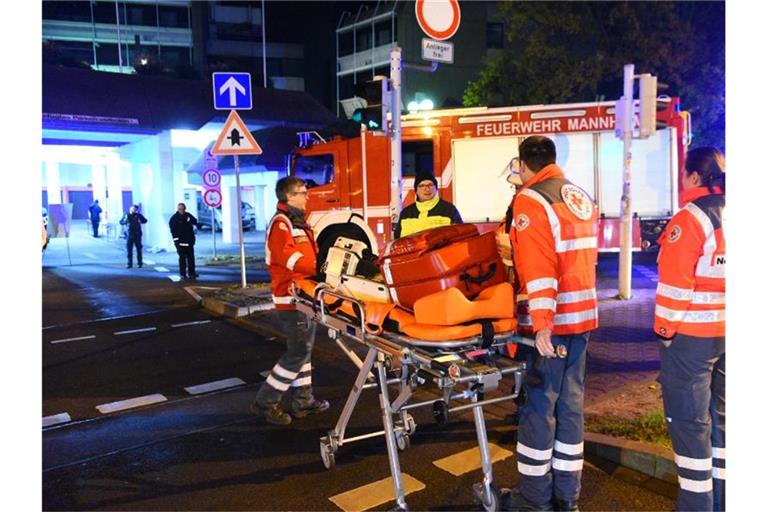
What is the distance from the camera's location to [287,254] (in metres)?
4.79

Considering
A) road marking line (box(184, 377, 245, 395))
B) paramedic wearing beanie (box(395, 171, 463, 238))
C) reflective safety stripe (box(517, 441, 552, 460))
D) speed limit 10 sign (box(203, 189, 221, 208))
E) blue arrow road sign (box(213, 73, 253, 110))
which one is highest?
blue arrow road sign (box(213, 73, 253, 110))

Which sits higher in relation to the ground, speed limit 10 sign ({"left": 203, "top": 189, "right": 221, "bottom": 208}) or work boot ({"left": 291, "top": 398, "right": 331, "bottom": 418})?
speed limit 10 sign ({"left": 203, "top": 189, "right": 221, "bottom": 208})

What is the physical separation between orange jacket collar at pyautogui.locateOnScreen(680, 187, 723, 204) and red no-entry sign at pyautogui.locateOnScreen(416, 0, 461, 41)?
162 inches

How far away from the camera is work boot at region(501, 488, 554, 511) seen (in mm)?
3366

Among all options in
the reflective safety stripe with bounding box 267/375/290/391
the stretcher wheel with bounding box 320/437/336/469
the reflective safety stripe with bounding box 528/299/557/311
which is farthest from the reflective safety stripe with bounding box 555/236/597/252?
the reflective safety stripe with bounding box 267/375/290/391

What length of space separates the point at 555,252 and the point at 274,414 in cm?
282

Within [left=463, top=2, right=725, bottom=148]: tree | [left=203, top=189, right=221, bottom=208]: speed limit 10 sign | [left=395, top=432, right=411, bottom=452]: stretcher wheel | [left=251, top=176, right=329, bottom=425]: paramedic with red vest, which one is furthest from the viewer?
[left=463, top=2, right=725, bottom=148]: tree

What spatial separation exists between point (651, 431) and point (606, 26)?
16.2 m

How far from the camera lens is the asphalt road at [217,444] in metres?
3.78

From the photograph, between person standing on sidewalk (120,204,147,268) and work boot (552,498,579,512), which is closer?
work boot (552,498,579,512)

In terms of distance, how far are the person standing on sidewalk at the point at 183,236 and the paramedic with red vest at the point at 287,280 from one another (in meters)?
9.28

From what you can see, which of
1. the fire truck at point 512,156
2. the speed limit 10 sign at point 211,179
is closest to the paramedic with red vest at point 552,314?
the fire truck at point 512,156

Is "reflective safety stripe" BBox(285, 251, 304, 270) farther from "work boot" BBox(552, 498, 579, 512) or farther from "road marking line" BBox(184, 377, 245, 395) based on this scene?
"work boot" BBox(552, 498, 579, 512)
